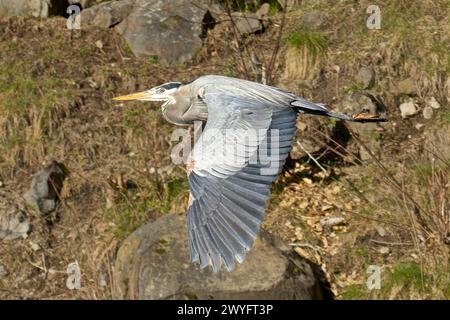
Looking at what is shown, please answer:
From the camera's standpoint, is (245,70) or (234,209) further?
(245,70)

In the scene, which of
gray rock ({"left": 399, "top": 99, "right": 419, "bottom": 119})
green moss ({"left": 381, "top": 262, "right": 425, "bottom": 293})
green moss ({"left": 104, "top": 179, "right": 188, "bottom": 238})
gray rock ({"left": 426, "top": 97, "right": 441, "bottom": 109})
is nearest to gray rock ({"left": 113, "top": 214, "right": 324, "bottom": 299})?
green moss ({"left": 381, "top": 262, "right": 425, "bottom": 293})

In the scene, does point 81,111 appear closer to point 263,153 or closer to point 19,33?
point 19,33

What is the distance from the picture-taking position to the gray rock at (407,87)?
7.82m

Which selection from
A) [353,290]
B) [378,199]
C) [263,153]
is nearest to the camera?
[263,153]

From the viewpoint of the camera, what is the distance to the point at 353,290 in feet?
21.0

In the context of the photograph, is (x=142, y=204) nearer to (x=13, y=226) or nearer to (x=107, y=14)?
(x=13, y=226)

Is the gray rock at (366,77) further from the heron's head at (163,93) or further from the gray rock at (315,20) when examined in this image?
the heron's head at (163,93)

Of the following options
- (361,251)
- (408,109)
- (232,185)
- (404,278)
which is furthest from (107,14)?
(232,185)

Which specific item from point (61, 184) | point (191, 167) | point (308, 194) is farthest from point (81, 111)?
point (191, 167)

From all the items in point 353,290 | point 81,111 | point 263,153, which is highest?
point 263,153

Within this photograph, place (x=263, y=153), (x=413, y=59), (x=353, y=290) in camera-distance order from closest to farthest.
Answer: (x=263, y=153)
(x=353, y=290)
(x=413, y=59)

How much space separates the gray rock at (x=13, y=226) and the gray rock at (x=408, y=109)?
3.09 metres

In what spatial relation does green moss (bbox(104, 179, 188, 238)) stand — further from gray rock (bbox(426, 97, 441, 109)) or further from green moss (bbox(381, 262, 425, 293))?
gray rock (bbox(426, 97, 441, 109))

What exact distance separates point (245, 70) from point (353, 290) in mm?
1918
